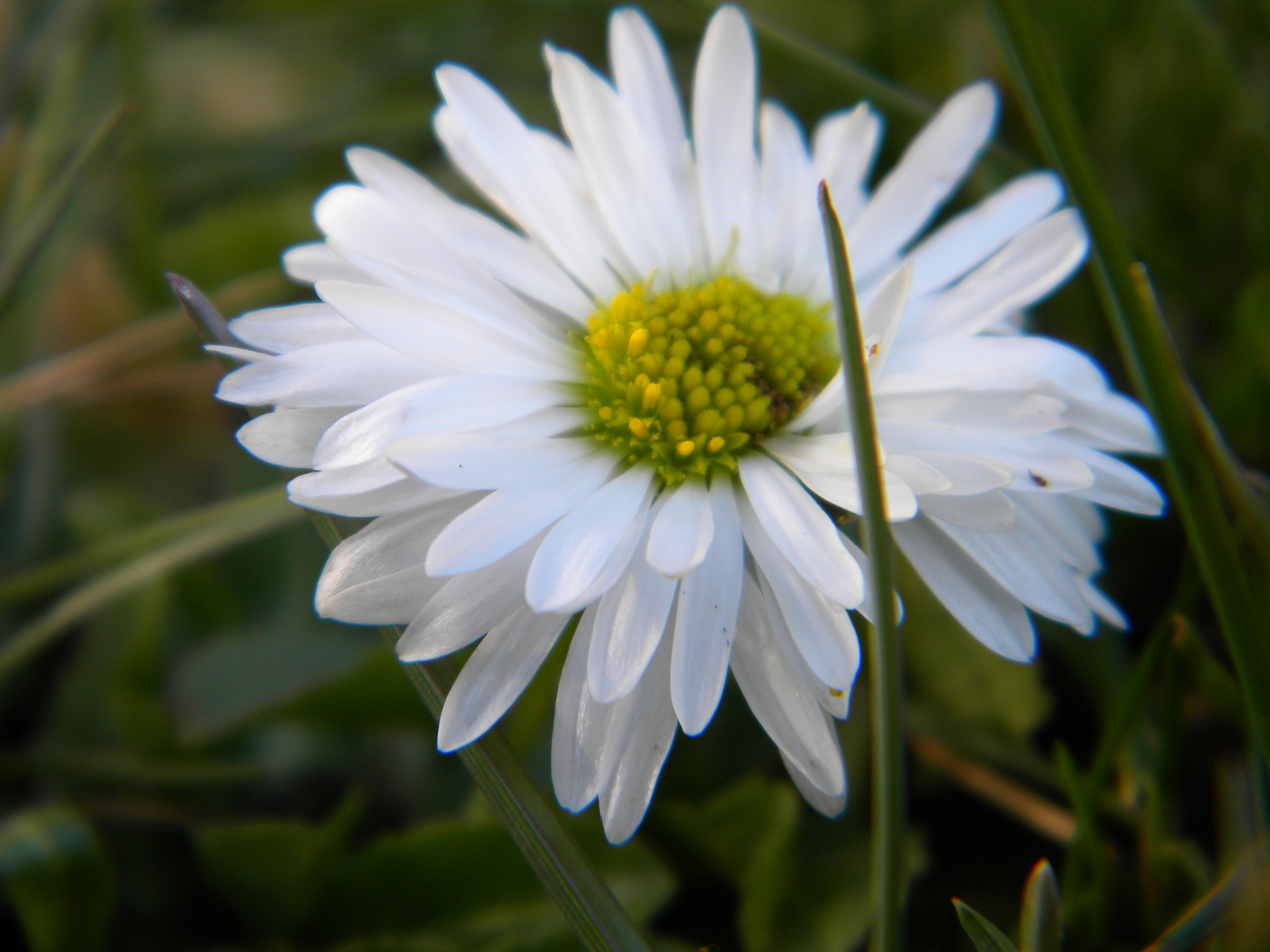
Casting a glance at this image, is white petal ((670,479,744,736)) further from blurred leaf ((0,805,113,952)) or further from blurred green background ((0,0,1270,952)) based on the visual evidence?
blurred leaf ((0,805,113,952))

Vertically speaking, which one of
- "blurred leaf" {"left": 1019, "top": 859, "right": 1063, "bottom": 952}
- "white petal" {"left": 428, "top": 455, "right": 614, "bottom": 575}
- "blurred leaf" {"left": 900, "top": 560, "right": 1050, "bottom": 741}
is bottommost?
"blurred leaf" {"left": 900, "top": 560, "right": 1050, "bottom": 741}

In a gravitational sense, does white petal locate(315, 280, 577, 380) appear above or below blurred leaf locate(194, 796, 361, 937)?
above

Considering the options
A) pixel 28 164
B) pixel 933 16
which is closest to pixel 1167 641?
pixel 933 16

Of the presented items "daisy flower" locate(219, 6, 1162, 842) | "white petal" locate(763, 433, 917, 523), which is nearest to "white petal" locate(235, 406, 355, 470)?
"daisy flower" locate(219, 6, 1162, 842)

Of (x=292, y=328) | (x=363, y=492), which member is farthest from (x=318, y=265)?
(x=363, y=492)

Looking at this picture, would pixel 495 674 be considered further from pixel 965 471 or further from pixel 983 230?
pixel 983 230

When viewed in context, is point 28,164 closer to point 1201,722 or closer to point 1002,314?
point 1002,314

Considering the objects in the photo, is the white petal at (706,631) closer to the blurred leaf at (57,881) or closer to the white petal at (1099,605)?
the white petal at (1099,605)
